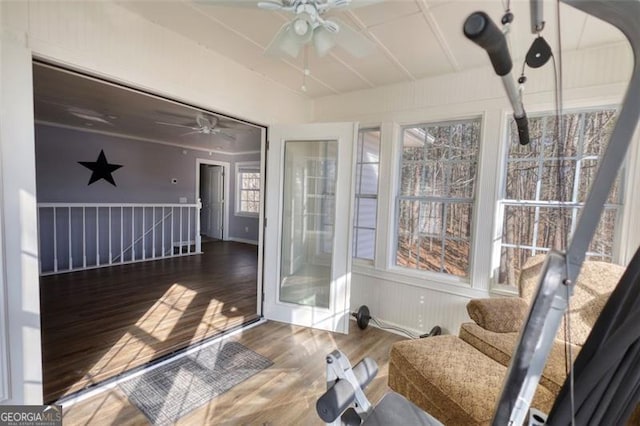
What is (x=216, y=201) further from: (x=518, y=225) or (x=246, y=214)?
(x=518, y=225)

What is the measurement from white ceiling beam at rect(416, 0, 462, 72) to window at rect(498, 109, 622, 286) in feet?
2.39

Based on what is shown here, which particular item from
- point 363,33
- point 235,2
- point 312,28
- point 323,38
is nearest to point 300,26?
point 312,28

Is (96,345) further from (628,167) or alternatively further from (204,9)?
(628,167)

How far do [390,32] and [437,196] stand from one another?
152cm

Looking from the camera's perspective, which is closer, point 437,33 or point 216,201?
point 437,33

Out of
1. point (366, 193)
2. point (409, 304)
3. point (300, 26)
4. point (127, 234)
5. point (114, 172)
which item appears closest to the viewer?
point (300, 26)

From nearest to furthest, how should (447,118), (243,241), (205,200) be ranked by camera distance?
(447,118), (243,241), (205,200)

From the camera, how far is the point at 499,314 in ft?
6.49

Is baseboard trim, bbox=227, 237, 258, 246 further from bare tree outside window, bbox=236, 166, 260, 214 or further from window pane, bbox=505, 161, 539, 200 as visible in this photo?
window pane, bbox=505, 161, 539, 200

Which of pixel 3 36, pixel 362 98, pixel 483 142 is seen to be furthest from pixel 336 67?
pixel 3 36

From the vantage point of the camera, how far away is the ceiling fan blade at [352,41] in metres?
1.59

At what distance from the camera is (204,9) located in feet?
6.09

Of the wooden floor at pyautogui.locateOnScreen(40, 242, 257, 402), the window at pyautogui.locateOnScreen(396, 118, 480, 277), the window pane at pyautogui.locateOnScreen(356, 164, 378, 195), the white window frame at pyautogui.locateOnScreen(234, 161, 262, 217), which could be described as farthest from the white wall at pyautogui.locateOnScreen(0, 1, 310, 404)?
the white window frame at pyautogui.locateOnScreen(234, 161, 262, 217)

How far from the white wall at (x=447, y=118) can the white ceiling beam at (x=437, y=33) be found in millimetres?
158
